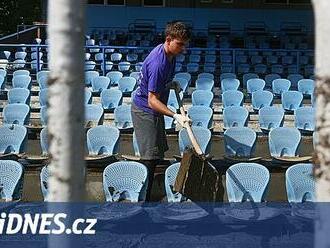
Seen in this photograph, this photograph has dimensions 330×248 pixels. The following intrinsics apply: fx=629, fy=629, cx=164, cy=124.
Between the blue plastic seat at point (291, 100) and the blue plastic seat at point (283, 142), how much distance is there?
3369 mm

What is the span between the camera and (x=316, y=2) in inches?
75.3

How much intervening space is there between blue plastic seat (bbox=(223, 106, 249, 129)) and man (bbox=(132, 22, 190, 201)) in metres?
3.88

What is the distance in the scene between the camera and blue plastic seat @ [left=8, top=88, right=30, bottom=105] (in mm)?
Answer: 11781

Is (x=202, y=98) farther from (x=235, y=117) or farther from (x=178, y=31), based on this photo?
(x=178, y=31)

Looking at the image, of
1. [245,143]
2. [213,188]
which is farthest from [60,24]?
[245,143]

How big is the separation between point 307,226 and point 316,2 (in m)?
4.55

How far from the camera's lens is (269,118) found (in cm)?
1069

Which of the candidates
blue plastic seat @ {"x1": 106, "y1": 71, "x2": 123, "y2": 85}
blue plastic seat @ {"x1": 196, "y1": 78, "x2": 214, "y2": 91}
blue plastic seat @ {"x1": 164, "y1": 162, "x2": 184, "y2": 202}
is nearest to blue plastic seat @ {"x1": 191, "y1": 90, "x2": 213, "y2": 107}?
blue plastic seat @ {"x1": 196, "y1": 78, "x2": 214, "y2": 91}

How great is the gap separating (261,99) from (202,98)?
1261mm

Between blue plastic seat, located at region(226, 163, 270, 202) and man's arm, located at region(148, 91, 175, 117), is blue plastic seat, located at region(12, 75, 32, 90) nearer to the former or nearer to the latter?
man's arm, located at region(148, 91, 175, 117)

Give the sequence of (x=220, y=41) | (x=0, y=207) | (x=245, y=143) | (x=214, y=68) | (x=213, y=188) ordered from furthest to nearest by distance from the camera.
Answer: (x=220, y=41), (x=214, y=68), (x=245, y=143), (x=0, y=207), (x=213, y=188)

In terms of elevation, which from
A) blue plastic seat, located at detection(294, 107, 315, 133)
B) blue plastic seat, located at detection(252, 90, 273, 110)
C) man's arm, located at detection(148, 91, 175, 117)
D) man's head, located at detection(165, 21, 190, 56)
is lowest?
blue plastic seat, located at detection(294, 107, 315, 133)

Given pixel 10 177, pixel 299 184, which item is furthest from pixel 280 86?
pixel 10 177

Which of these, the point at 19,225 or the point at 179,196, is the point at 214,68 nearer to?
the point at 179,196
